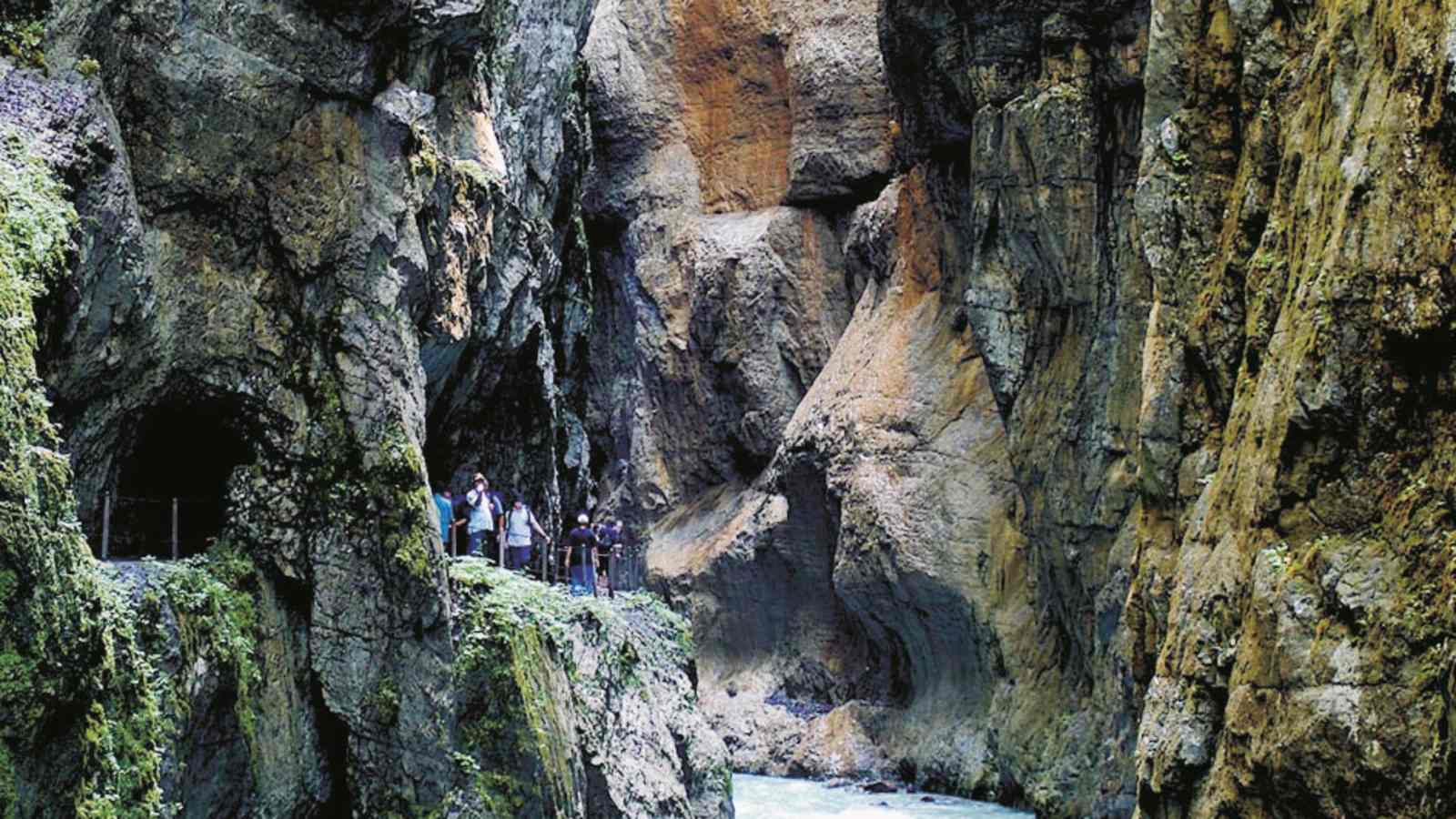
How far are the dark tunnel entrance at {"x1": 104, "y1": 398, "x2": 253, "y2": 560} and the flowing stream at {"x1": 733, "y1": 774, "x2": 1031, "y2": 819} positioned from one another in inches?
431

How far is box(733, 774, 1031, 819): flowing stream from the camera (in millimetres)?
27859

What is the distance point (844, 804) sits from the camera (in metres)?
29.2

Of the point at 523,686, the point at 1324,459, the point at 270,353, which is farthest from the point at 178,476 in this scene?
the point at 1324,459

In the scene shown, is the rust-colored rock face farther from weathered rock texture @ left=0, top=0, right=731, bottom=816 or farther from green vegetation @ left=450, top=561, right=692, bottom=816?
green vegetation @ left=450, top=561, right=692, bottom=816

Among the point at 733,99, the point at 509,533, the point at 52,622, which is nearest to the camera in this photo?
the point at 52,622

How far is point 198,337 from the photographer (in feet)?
58.6

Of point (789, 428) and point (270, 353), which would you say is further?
point (789, 428)

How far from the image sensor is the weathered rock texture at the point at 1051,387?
10461mm

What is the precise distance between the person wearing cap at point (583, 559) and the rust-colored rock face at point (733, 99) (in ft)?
65.9

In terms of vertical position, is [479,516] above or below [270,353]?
below

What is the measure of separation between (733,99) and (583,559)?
22521 mm

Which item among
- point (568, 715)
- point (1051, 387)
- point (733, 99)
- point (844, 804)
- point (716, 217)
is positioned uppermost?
point (733, 99)

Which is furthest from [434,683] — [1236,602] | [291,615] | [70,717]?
[1236,602]

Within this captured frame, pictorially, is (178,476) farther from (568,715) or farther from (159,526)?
(568,715)
